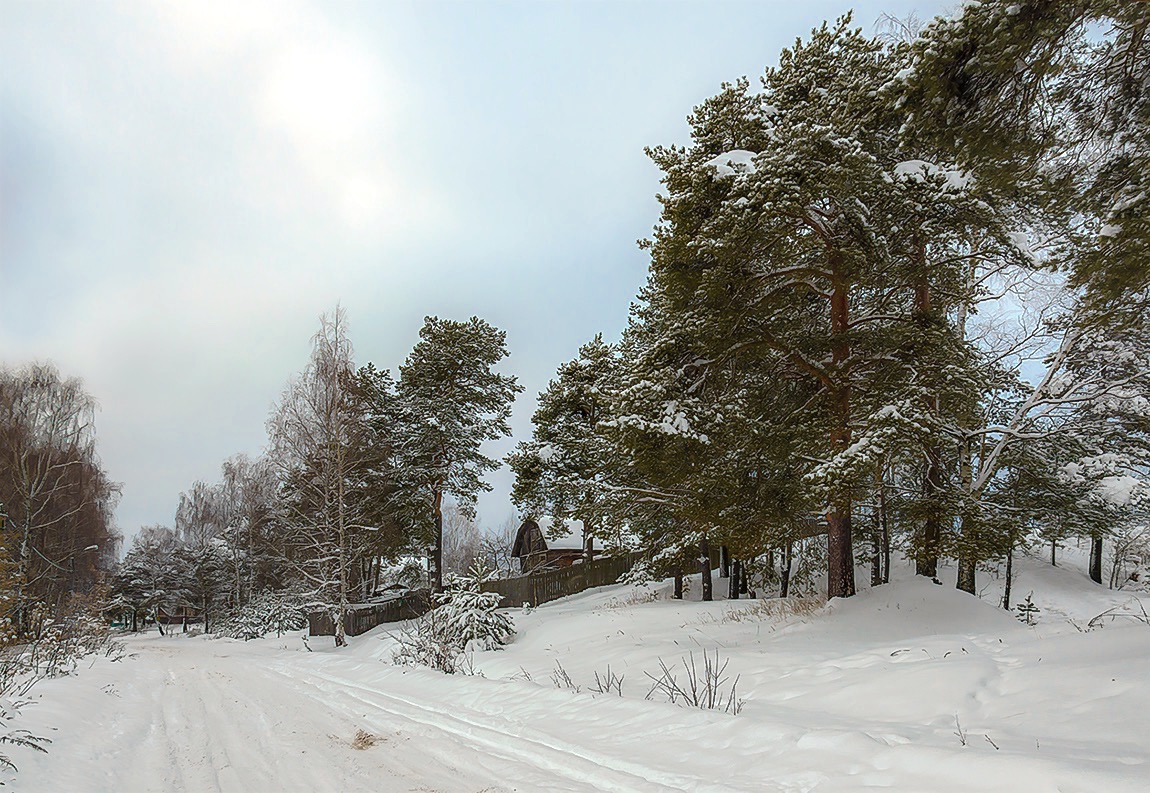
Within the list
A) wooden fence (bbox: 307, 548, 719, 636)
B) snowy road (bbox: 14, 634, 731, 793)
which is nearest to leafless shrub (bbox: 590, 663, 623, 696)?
snowy road (bbox: 14, 634, 731, 793)

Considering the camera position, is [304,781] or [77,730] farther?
[77,730]

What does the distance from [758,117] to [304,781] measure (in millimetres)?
10685

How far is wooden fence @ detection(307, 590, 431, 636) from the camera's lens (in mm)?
22031

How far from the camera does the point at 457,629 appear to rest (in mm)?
13734

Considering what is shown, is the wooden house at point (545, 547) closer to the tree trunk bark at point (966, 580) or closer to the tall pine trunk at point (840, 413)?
the tree trunk bark at point (966, 580)

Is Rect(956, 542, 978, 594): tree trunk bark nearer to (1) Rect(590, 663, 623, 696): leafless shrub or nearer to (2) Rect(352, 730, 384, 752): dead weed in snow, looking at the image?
(1) Rect(590, 663, 623, 696): leafless shrub

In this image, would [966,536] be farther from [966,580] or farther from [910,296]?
[966,580]

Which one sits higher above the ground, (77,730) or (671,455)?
(671,455)

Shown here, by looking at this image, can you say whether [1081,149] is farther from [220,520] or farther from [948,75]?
[220,520]

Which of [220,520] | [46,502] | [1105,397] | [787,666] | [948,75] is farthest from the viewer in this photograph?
[220,520]

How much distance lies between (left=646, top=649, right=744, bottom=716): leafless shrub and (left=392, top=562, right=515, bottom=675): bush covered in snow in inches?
186

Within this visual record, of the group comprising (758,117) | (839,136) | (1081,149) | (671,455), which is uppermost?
(758,117)

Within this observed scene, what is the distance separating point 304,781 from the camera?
4906mm

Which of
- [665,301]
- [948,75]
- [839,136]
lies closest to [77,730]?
[665,301]
